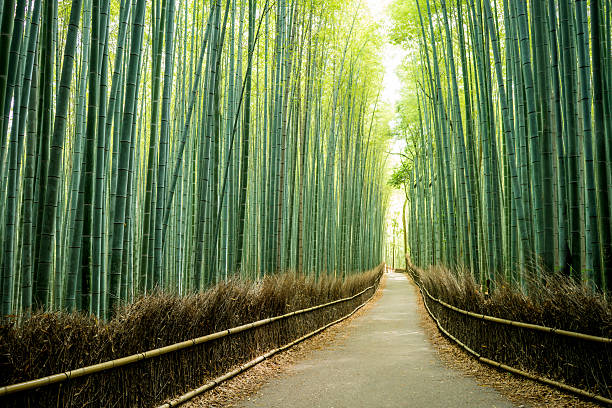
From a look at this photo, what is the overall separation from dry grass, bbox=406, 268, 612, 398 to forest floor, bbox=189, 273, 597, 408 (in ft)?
0.46

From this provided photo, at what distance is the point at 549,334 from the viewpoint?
329 cm

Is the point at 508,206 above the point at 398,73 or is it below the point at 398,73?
below

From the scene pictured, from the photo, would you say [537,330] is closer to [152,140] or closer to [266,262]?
[152,140]

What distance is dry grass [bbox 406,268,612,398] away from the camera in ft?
9.20

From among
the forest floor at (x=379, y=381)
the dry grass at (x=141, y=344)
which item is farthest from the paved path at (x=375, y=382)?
the dry grass at (x=141, y=344)

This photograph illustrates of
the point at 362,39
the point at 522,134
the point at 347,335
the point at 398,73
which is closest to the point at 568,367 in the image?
the point at 522,134

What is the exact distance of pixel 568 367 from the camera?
307cm

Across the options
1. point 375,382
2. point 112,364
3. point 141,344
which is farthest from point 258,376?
point 112,364

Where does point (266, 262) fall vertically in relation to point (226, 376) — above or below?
above

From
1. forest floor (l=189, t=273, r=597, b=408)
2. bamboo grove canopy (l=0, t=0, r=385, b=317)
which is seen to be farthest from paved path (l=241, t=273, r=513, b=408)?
→ bamboo grove canopy (l=0, t=0, r=385, b=317)

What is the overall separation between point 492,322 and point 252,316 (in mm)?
2117

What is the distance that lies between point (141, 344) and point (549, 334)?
2.59m

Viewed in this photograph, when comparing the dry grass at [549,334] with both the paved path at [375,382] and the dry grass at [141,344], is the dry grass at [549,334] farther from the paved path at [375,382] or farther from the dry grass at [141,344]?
the dry grass at [141,344]

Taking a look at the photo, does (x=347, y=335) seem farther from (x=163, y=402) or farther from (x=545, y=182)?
(x=163, y=402)
